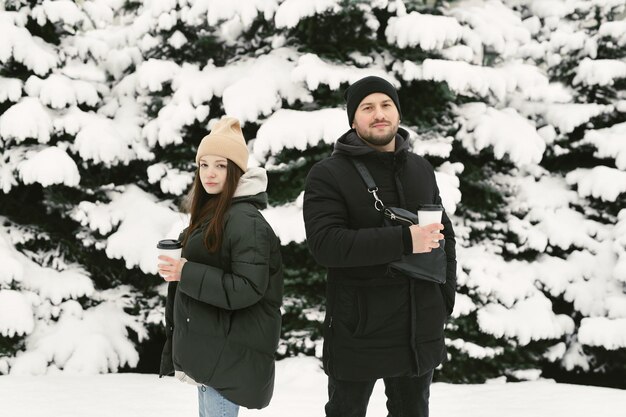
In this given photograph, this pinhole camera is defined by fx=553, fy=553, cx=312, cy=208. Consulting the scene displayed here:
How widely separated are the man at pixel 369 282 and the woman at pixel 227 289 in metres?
0.29

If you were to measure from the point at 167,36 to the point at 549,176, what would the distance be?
4.95m

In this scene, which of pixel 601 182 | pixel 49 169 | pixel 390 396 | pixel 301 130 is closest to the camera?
pixel 390 396

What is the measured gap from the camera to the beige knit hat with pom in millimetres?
2430

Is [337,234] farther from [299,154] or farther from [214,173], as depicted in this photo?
[299,154]

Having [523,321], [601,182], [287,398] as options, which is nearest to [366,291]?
[287,398]

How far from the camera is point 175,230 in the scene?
18.5ft

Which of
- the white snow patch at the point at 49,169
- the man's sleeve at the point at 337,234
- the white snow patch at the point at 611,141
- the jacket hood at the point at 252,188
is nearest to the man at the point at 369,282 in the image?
the man's sleeve at the point at 337,234

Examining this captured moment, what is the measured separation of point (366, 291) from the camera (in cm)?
257

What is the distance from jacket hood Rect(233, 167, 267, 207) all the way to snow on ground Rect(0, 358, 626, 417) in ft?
8.92

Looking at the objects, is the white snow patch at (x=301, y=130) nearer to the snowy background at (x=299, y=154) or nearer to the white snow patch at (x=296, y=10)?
the snowy background at (x=299, y=154)

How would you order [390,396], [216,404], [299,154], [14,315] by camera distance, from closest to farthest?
[216,404]
[390,396]
[14,315]
[299,154]

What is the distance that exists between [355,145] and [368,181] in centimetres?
20

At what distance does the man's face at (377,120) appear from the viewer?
2.61 m

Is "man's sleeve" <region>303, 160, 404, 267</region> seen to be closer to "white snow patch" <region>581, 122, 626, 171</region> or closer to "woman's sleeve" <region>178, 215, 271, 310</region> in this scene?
"woman's sleeve" <region>178, 215, 271, 310</region>
